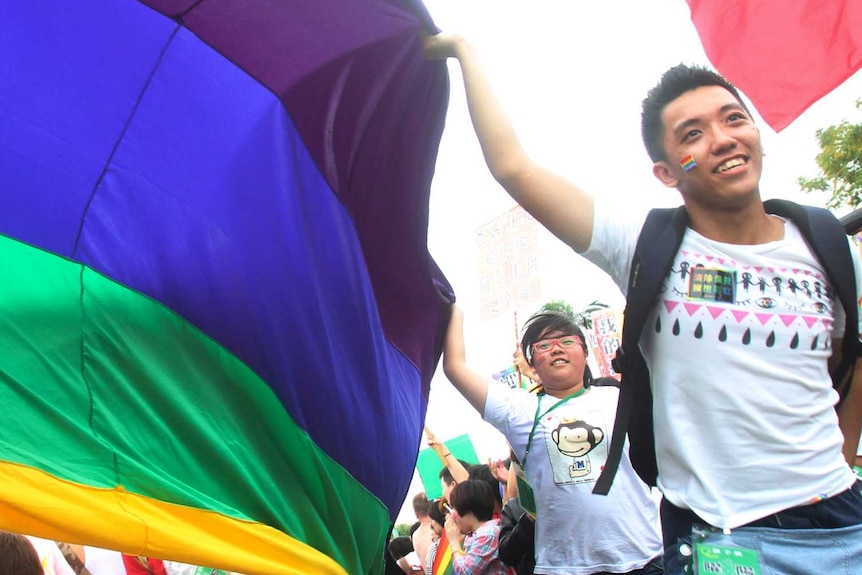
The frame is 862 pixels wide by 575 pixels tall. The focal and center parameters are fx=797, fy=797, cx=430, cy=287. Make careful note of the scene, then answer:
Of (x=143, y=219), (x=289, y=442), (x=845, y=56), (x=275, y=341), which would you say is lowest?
(x=289, y=442)

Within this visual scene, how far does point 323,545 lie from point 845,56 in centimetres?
245

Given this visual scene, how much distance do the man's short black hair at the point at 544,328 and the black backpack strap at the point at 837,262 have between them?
1.49 meters

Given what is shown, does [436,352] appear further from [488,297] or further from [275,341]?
[488,297]

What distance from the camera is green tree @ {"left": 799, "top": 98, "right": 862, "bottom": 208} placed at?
10.0 m

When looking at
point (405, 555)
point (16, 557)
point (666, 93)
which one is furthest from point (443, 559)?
point (666, 93)

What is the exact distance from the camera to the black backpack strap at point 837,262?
1705mm

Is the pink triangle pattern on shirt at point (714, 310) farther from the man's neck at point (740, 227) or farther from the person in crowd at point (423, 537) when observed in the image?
the person in crowd at point (423, 537)

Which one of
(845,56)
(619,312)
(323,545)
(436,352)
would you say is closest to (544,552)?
(436,352)

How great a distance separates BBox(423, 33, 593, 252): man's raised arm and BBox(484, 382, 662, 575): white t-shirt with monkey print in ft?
4.68

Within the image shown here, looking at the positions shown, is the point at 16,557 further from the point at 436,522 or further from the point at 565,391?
the point at 436,522

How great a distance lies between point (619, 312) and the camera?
19.2 ft

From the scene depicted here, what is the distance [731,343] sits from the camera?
1.67m

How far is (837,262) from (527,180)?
0.69 meters

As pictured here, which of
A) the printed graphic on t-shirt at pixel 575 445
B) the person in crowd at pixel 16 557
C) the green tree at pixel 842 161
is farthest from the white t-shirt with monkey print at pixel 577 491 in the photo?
the green tree at pixel 842 161
